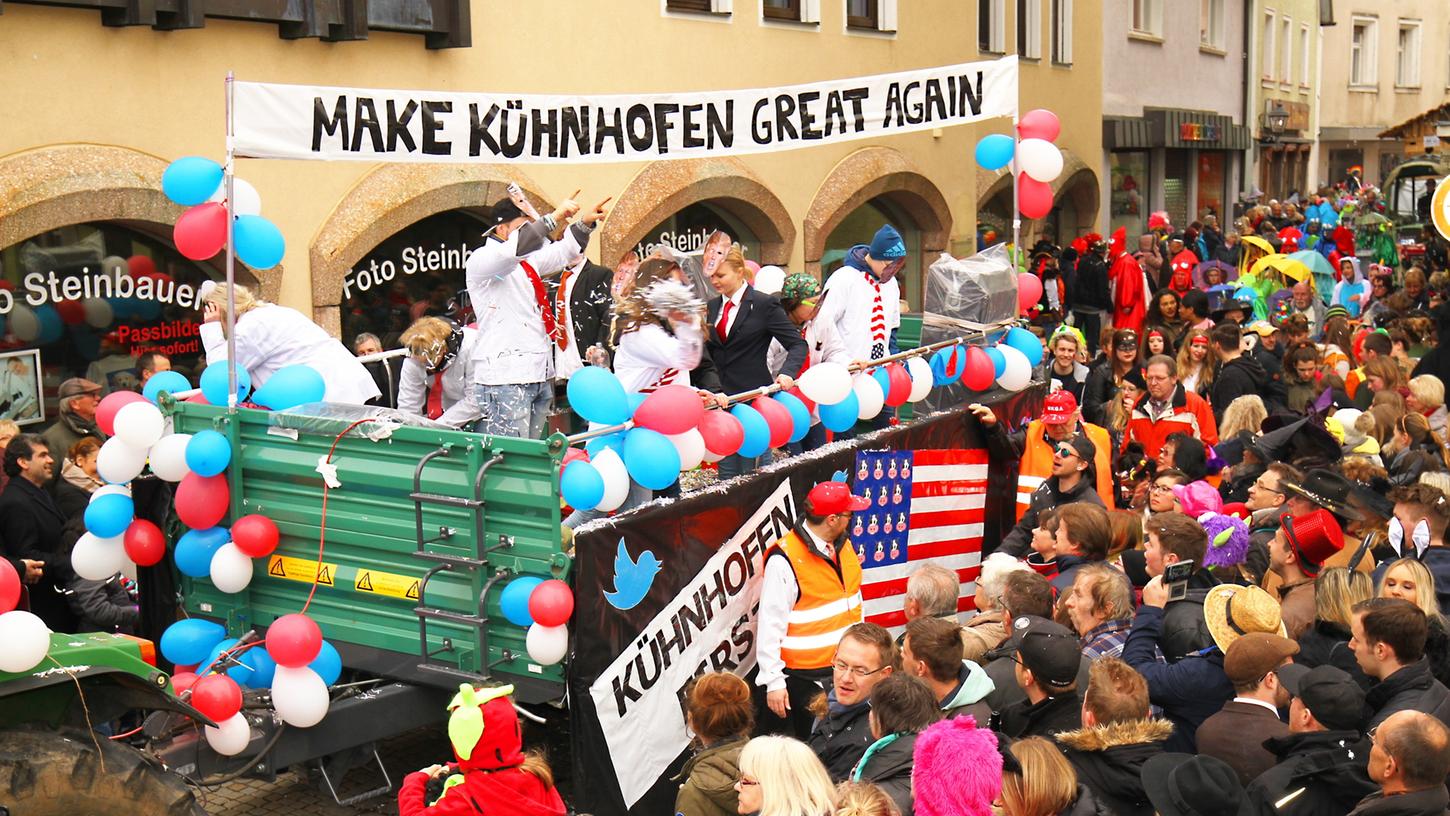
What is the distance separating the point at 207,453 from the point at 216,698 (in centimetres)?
121

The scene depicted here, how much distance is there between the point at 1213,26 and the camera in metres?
31.3

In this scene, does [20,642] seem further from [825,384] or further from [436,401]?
[825,384]

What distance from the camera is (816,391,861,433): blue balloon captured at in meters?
8.12

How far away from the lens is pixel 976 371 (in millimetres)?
9484

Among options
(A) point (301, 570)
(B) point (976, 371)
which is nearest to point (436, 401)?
(A) point (301, 570)

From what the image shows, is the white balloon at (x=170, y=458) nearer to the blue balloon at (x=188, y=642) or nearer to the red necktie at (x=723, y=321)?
the blue balloon at (x=188, y=642)

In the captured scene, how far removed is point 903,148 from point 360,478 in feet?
44.6

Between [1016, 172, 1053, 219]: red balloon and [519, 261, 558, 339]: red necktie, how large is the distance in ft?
11.1

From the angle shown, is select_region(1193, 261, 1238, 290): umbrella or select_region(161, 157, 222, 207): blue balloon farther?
select_region(1193, 261, 1238, 290): umbrella

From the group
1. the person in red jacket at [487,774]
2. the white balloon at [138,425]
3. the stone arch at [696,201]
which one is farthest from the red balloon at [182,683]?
the stone arch at [696,201]

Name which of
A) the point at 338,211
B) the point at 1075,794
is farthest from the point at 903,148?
the point at 1075,794

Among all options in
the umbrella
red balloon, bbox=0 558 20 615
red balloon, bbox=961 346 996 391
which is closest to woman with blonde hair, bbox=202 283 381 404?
red balloon, bbox=0 558 20 615

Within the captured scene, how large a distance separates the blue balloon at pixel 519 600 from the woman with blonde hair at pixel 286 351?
180 centimetres

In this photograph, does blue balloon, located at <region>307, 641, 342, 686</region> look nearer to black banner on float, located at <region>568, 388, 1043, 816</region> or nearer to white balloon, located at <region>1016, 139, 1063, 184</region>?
black banner on float, located at <region>568, 388, 1043, 816</region>
